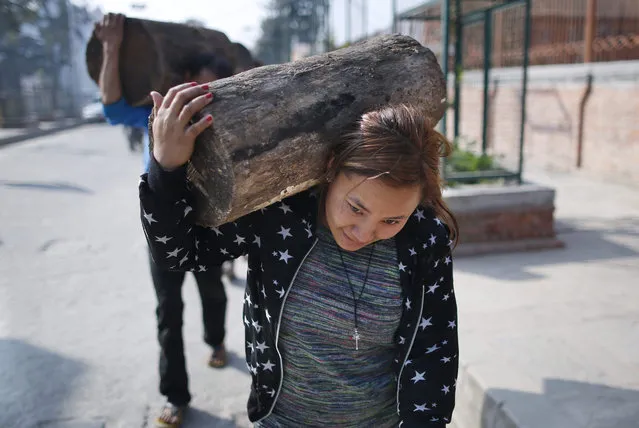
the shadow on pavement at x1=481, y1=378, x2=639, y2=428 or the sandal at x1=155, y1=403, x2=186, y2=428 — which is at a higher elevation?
the shadow on pavement at x1=481, y1=378, x2=639, y2=428

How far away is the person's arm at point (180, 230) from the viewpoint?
131 cm

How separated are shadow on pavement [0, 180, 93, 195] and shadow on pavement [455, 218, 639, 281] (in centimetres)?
646

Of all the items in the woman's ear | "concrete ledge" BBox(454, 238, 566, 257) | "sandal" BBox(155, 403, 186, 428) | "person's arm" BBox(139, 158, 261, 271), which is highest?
the woman's ear

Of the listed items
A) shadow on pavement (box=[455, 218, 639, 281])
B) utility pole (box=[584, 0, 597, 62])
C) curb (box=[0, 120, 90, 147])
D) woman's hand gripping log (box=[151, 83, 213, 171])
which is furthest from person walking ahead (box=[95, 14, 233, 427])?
curb (box=[0, 120, 90, 147])

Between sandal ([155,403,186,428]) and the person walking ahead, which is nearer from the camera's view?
the person walking ahead

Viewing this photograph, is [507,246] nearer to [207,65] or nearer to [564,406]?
[564,406]

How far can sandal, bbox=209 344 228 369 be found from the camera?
328 centimetres

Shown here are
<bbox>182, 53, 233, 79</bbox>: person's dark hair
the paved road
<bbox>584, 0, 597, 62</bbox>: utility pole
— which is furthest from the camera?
<bbox>584, 0, 597, 62</bbox>: utility pole

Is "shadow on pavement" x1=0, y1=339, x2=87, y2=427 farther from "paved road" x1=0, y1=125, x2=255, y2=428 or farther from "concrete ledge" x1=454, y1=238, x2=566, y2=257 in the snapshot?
"concrete ledge" x1=454, y1=238, x2=566, y2=257

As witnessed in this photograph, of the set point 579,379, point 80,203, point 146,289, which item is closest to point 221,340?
point 146,289

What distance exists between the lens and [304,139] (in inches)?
52.1

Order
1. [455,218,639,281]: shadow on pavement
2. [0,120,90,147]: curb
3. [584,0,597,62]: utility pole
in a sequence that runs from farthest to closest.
→ 1. [0,120,90,147]: curb
2. [584,0,597,62]: utility pole
3. [455,218,639,281]: shadow on pavement

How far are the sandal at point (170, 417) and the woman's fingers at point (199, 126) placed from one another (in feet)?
6.29

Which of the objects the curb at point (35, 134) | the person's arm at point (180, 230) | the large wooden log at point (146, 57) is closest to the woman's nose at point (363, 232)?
the person's arm at point (180, 230)
